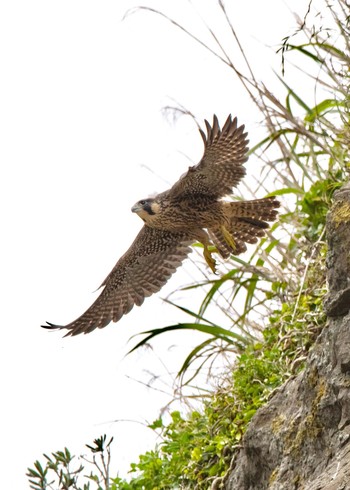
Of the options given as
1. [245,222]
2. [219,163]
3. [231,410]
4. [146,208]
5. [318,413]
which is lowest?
[318,413]

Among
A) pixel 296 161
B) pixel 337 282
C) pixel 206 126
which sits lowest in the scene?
pixel 337 282

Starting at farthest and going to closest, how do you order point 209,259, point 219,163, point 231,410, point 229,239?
point 229,239, point 209,259, point 219,163, point 231,410

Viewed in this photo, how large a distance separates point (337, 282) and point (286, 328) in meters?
1.32

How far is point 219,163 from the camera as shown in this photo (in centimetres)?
644

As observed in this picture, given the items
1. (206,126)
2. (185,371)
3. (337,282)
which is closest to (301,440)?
(337,282)

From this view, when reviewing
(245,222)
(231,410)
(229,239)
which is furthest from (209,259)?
(231,410)

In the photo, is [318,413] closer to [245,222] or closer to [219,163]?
[219,163]

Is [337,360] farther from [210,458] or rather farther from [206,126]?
[206,126]

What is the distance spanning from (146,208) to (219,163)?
2.68 ft

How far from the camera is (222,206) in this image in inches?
274

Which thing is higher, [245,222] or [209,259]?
[245,222]

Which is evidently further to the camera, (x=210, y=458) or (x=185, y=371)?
(x=185, y=371)

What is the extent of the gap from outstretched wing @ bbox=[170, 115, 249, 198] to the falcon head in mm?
213

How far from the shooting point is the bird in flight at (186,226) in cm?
647
